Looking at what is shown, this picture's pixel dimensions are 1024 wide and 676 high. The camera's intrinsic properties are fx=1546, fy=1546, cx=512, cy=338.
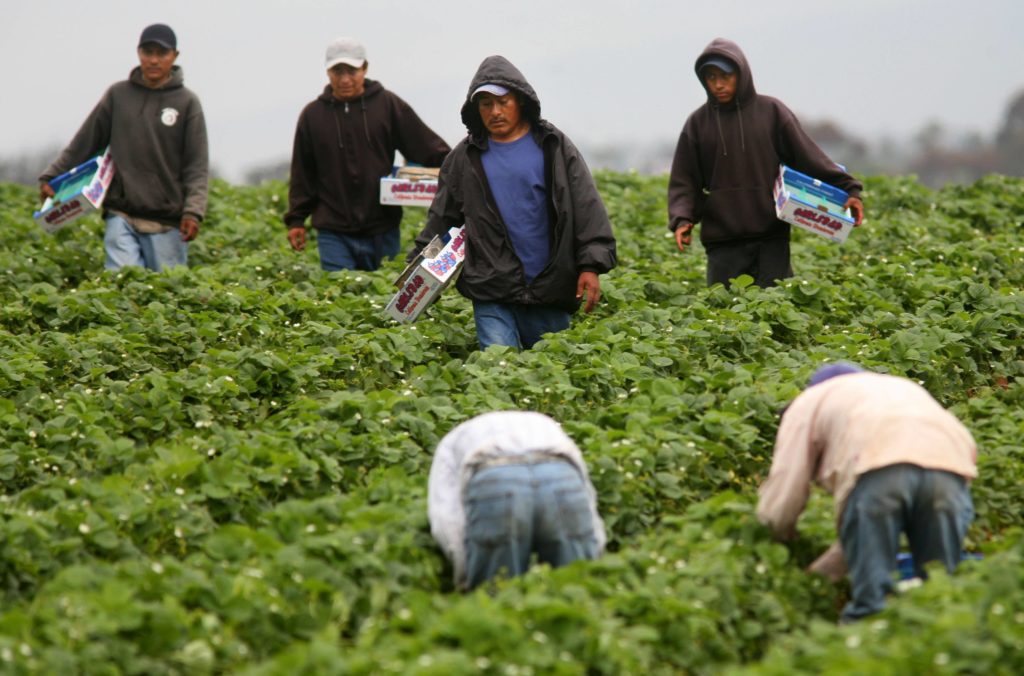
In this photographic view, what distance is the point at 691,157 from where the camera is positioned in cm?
971

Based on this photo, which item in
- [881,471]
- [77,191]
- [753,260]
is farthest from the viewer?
[77,191]

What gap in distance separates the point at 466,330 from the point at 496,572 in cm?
379

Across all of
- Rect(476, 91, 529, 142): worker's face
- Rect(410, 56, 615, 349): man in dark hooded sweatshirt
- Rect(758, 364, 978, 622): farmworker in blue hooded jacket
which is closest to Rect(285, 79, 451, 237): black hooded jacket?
Rect(410, 56, 615, 349): man in dark hooded sweatshirt

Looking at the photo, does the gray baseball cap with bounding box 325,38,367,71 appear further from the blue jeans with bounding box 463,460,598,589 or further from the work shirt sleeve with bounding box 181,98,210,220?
the blue jeans with bounding box 463,460,598,589

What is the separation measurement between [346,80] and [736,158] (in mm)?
2836

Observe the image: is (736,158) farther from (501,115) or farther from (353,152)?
(353,152)

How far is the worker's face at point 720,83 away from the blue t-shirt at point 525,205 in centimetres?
164

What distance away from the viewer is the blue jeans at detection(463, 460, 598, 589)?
218 inches

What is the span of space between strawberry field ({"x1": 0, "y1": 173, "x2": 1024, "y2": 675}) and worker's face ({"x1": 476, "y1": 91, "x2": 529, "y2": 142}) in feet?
3.83

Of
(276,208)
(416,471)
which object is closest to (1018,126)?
(276,208)

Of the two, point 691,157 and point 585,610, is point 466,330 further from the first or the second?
point 585,610

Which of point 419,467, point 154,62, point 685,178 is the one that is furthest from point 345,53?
point 419,467

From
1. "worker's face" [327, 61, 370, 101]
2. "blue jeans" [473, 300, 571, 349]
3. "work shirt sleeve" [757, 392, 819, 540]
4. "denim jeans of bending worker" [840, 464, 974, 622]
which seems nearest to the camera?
"denim jeans of bending worker" [840, 464, 974, 622]

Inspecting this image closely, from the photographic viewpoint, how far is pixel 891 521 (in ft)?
17.8
